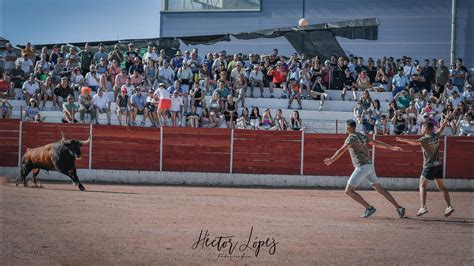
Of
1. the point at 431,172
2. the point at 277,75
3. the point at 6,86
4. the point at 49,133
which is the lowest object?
the point at 431,172

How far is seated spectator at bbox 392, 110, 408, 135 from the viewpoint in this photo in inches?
973

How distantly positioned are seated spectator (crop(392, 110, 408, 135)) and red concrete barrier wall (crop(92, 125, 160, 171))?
6804mm

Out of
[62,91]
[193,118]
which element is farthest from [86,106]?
[193,118]

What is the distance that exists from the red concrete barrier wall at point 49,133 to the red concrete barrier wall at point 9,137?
193 mm

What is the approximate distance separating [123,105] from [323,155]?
5893 mm

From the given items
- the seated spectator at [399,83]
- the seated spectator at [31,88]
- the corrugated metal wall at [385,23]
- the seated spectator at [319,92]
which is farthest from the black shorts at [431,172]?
the corrugated metal wall at [385,23]

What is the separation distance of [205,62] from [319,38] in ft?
18.9

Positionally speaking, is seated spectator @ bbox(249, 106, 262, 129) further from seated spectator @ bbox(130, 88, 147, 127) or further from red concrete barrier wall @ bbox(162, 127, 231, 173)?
seated spectator @ bbox(130, 88, 147, 127)

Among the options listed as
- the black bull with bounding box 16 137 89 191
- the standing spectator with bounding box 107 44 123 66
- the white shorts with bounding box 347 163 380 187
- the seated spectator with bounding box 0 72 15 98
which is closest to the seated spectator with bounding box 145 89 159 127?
the standing spectator with bounding box 107 44 123 66

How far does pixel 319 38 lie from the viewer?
30.7 meters

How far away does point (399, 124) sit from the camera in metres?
24.7

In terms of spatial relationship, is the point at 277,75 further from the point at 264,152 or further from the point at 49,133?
the point at 49,133

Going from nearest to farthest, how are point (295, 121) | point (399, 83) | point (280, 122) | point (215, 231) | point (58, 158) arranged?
point (215, 231), point (58, 158), point (280, 122), point (295, 121), point (399, 83)

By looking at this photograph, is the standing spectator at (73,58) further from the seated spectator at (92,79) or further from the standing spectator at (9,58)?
the standing spectator at (9,58)
